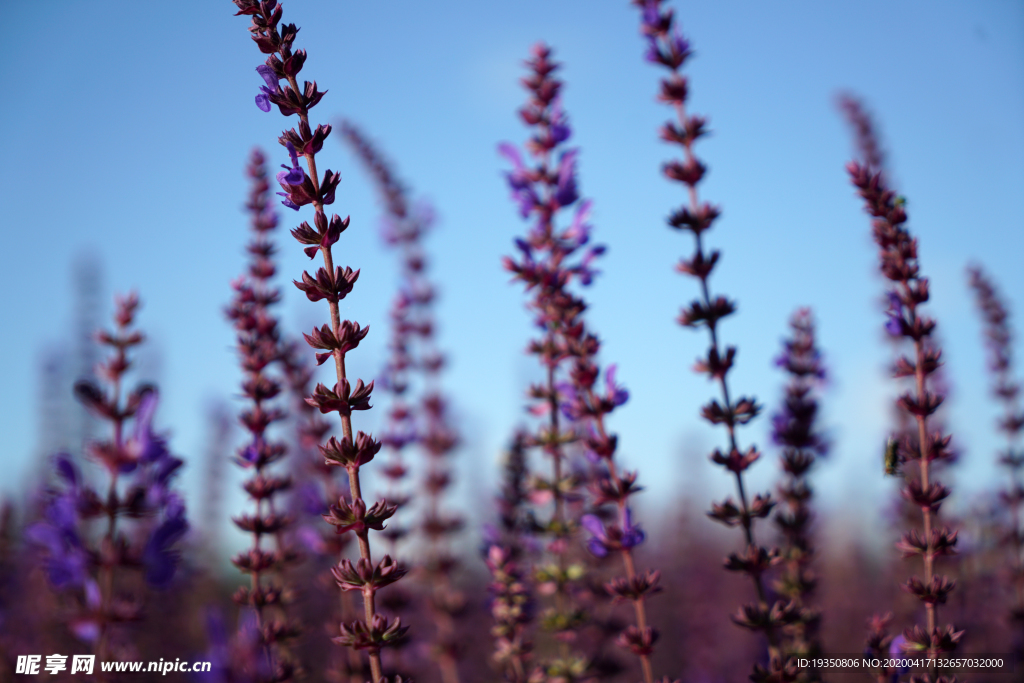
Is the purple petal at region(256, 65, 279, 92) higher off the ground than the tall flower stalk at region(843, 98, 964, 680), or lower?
higher

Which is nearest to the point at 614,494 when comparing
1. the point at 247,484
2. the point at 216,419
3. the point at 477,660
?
the point at 247,484

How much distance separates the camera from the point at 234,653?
7.25ft

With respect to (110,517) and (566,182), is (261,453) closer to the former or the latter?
(110,517)

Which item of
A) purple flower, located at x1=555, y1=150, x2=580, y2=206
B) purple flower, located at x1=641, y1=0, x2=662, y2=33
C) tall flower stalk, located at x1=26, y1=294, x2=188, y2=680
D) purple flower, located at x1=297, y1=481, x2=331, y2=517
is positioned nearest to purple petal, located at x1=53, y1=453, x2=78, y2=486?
tall flower stalk, located at x1=26, y1=294, x2=188, y2=680

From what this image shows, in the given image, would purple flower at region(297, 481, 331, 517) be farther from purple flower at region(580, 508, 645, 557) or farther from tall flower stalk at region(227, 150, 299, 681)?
purple flower at region(580, 508, 645, 557)

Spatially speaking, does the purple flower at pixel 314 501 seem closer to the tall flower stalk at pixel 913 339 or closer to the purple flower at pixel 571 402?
the purple flower at pixel 571 402

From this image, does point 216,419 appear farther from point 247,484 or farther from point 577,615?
point 577,615

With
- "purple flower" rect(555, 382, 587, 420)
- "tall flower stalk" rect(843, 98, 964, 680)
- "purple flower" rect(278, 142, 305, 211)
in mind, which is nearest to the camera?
"purple flower" rect(278, 142, 305, 211)

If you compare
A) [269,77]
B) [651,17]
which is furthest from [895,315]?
[269,77]

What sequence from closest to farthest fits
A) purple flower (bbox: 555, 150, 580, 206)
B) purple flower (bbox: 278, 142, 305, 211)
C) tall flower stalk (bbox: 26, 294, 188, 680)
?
tall flower stalk (bbox: 26, 294, 188, 680)
purple flower (bbox: 278, 142, 305, 211)
purple flower (bbox: 555, 150, 580, 206)

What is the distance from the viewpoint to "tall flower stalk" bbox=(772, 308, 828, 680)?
4223 mm

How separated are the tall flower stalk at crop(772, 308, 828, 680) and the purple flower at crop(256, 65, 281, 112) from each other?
378 cm

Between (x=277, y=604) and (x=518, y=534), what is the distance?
66.3 inches

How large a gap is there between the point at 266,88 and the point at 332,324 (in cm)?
113
